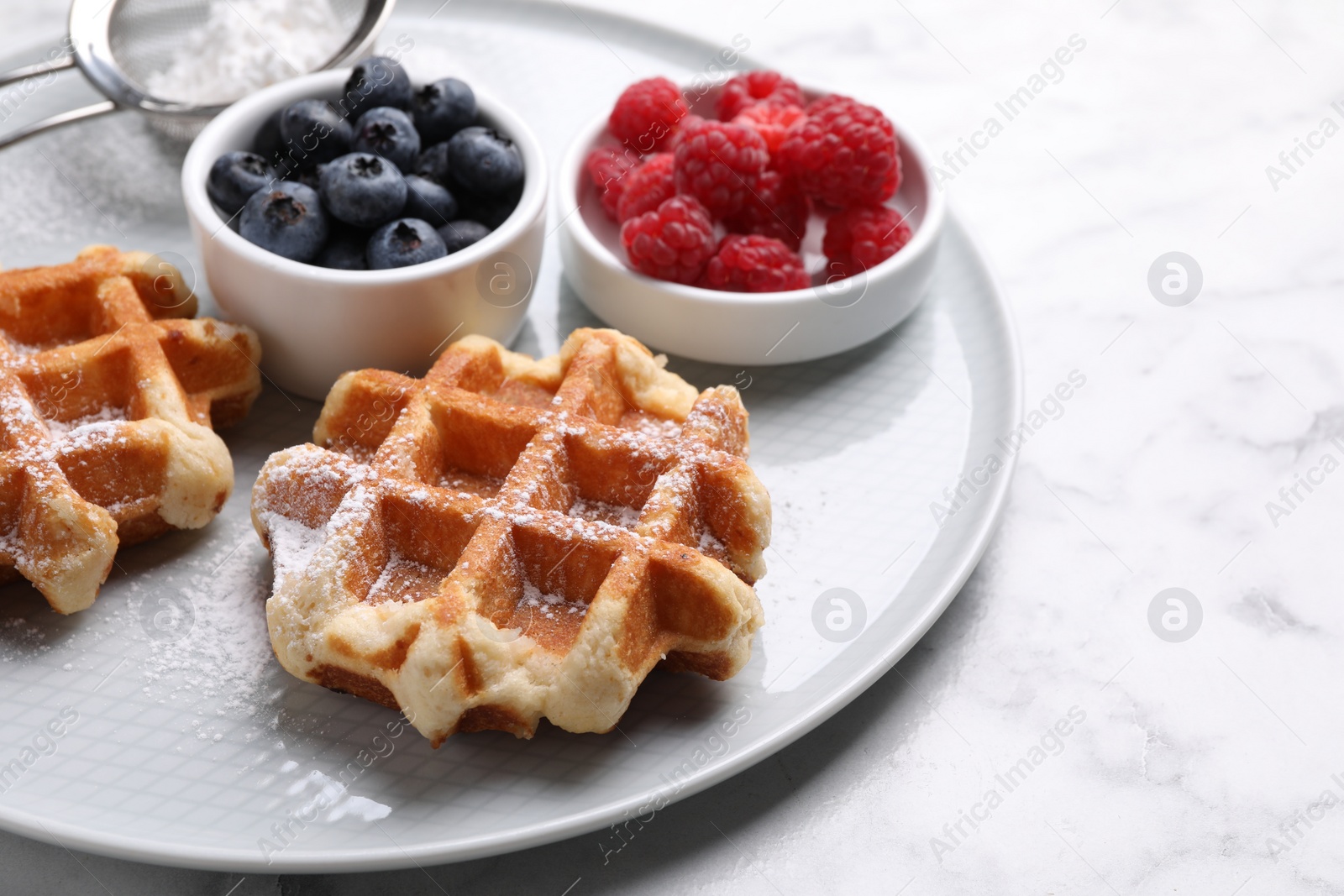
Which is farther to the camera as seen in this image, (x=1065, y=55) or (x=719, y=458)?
(x=1065, y=55)

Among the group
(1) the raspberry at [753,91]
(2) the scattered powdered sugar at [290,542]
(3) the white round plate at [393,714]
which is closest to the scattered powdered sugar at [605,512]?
(3) the white round plate at [393,714]

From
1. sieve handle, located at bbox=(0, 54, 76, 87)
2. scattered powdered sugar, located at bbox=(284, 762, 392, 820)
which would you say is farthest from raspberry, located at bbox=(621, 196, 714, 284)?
sieve handle, located at bbox=(0, 54, 76, 87)

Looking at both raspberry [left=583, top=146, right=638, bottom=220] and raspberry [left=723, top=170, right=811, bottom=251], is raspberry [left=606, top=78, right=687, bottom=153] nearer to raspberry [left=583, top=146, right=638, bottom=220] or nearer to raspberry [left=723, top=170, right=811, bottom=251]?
raspberry [left=583, top=146, right=638, bottom=220]

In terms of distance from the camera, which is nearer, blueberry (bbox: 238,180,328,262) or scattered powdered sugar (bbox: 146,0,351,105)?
blueberry (bbox: 238,180,328,262)

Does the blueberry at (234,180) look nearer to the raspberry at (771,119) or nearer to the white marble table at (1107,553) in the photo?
the raspberry at (771,119)

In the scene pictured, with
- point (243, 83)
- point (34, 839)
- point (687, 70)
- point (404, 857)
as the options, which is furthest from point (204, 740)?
point (687, 70)

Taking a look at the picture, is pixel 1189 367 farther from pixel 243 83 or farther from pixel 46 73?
pixel 46 73

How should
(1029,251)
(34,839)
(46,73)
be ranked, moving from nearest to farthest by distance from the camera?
(34,839)
(46,73)
(1029,251)
